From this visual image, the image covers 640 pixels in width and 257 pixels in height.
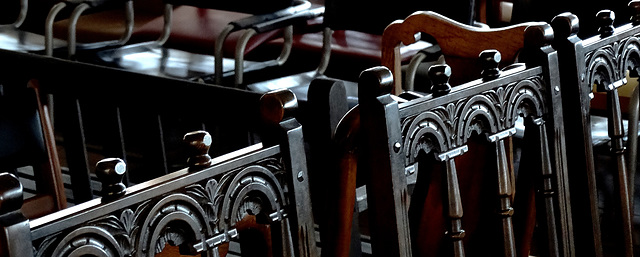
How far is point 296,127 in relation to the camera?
0.88 m

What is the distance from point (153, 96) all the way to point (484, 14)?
8.02ft

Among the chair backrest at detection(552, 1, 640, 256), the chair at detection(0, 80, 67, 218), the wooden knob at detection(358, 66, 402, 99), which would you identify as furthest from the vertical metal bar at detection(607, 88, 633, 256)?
the chair at detection(0, 80, 67, 218)

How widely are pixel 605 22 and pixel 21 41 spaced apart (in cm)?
282

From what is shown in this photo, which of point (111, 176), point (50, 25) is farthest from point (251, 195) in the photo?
point (50, 25)

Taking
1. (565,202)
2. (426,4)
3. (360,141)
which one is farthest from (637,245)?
(360,141)

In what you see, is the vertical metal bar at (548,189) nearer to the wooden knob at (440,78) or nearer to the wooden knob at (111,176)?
the wooden knob at (440,78)

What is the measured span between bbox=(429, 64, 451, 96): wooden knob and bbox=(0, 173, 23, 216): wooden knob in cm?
52

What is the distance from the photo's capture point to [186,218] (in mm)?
784

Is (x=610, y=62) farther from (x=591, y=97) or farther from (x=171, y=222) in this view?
(x=171, y=222)

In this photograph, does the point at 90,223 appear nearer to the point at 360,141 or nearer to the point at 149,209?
the point at 149,209

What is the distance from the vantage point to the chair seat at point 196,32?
3363 mm

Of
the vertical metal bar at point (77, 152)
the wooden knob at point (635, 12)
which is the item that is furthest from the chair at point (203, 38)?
the wooden knob at point (635, 12)

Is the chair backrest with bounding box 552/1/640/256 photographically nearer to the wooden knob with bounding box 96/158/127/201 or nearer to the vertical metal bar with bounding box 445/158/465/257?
the vertical metal bar with bounding box 445/158/465/257

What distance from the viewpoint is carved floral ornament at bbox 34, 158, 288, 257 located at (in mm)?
704
